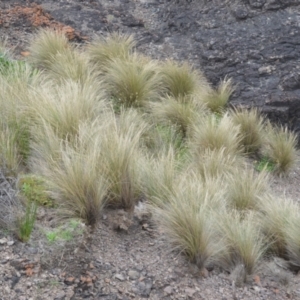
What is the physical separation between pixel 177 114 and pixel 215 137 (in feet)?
2.75

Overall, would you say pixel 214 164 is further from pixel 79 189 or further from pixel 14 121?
pixel 14 121

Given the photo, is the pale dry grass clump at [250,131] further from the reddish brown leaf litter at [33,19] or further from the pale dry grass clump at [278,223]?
the reddish brown leaf litter at [33,19]

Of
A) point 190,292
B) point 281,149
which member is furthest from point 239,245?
point 281,149

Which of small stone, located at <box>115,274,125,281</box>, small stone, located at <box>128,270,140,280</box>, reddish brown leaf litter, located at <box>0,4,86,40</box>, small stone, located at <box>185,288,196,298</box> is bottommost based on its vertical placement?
small stone, located at <box>185,288,196,298</box>

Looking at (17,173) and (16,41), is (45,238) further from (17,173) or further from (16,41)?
(16,41)

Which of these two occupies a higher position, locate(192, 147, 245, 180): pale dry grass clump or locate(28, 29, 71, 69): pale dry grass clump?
locate(28, 29, 71, 69): pale dry grass clump

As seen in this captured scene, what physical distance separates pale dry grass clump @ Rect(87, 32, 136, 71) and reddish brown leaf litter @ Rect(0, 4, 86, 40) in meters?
0.60

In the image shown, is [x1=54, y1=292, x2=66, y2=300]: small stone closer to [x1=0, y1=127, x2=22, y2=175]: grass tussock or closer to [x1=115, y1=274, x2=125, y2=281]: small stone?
[x1=115, y1=274, x2=125, y2=281]: small stone

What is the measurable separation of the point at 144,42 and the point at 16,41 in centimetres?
221

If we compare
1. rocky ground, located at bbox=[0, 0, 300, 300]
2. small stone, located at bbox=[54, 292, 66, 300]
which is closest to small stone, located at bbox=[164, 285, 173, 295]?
rocky ground, located at bbox=[0, 0, 300, 300]

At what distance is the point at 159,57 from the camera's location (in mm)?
8836

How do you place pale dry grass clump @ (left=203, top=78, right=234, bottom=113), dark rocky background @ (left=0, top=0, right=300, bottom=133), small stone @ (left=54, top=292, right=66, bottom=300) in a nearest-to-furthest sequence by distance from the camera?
small stone @ (left=54, top=292, right=66, bottom=300)
pale dry grass clump @ (left=203, top=78, right=234, bottom=113)
dark rocky background @ (left=0, top=0, right=300, bottom=133)

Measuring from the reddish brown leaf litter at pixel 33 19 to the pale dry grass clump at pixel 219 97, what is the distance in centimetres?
287

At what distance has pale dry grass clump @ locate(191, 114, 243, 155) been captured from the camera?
18.9 feet
